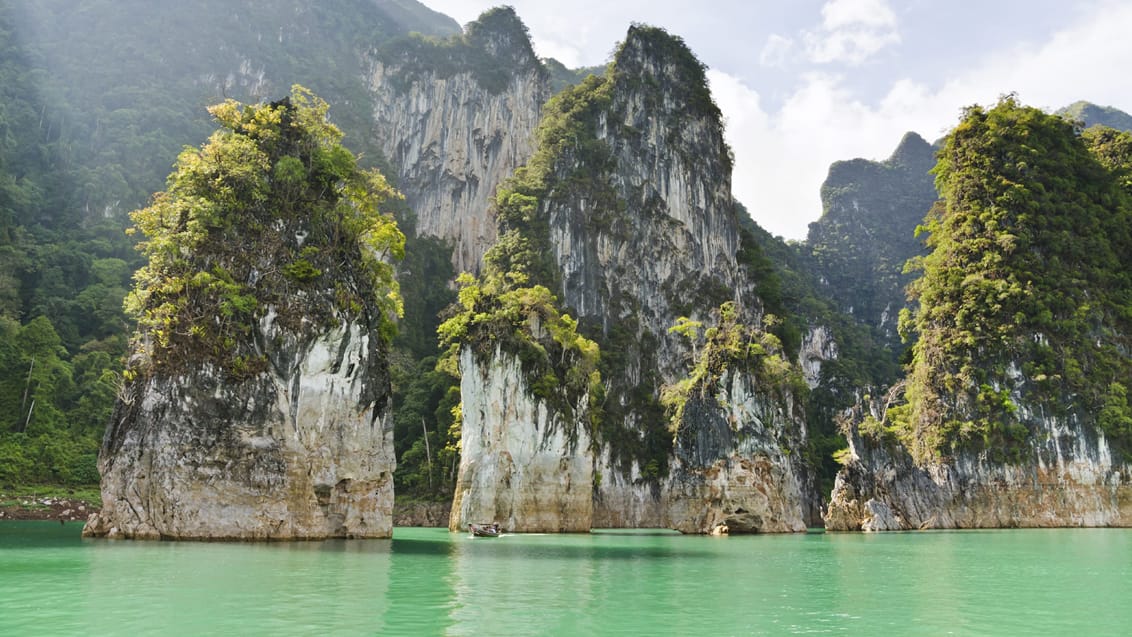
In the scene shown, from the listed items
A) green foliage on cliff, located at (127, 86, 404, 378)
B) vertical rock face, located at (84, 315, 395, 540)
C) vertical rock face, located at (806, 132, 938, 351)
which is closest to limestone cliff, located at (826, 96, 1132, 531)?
vertical rock face, located at (84, 315, 395, 540)

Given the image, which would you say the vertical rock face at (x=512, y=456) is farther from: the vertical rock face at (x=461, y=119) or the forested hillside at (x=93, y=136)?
the vertical rock face at (x=461, y=119)

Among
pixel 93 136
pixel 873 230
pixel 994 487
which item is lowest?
pixel 994 487

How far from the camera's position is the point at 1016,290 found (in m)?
42.6

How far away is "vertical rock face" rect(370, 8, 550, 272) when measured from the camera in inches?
3132

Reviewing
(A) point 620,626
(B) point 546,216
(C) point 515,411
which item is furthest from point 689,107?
(A) point 620,626

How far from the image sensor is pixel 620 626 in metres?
8.96

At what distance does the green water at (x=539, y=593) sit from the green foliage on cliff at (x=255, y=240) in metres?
6.76

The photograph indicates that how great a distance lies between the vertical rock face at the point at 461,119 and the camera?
79562 millimetres

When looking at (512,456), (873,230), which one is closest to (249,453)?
(512,456)

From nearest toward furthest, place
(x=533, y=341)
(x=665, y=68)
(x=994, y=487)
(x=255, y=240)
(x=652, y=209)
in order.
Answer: (x=255, y=240), (x=533, y=341), (x=994, y=487), (x=652, y=209), (x=665, y=68)

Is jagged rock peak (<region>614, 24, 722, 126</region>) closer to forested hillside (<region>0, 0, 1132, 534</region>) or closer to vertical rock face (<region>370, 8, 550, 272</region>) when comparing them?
forested hillside (<region>0, 0, 1132, 534</region>)

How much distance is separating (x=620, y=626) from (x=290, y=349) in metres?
18.2

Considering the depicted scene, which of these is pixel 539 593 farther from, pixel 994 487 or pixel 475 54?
pixel 475 54

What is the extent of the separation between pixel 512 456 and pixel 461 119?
2092 inches
